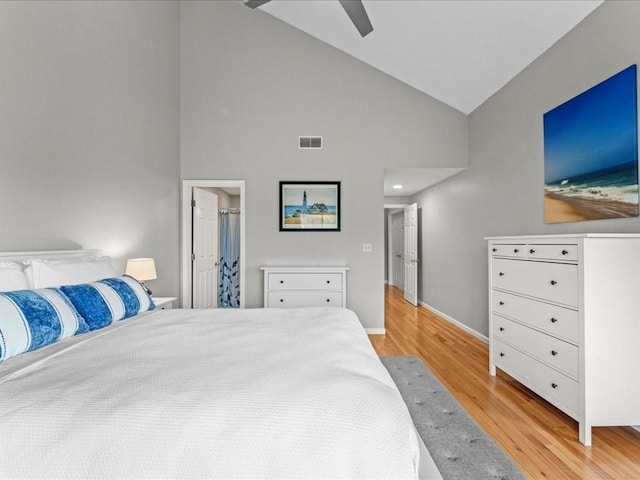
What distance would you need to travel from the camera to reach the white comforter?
84cm

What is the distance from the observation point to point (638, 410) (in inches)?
72.5

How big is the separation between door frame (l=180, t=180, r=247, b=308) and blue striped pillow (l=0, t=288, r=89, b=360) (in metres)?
2.41

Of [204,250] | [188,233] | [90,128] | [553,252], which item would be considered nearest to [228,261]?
[204,250]

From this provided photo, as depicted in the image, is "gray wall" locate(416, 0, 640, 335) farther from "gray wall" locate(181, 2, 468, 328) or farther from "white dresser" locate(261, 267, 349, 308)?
"white dresser" locate(261, 267, 349, 308)

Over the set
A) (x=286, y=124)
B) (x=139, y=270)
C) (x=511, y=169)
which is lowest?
(x=139, y=270)

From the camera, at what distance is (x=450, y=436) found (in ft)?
6.19

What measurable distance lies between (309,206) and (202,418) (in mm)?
3338

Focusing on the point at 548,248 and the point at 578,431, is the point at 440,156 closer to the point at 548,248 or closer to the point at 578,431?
the point at 548,248

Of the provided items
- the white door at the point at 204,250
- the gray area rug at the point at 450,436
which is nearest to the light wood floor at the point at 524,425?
the gray area rug at the point at 450,436

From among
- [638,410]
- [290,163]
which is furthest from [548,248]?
[290,163]

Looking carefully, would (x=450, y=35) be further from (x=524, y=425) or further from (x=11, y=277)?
(x=11, y=277)

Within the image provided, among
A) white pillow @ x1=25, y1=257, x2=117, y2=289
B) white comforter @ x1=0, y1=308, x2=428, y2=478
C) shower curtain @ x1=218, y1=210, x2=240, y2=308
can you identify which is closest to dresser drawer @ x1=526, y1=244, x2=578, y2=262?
white comforter @ x1=0, y1=308, x2=428, y2=478

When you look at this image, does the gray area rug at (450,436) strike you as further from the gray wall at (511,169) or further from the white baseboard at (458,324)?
the gray wall at (511,169)

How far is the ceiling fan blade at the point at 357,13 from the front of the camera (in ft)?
7.31
